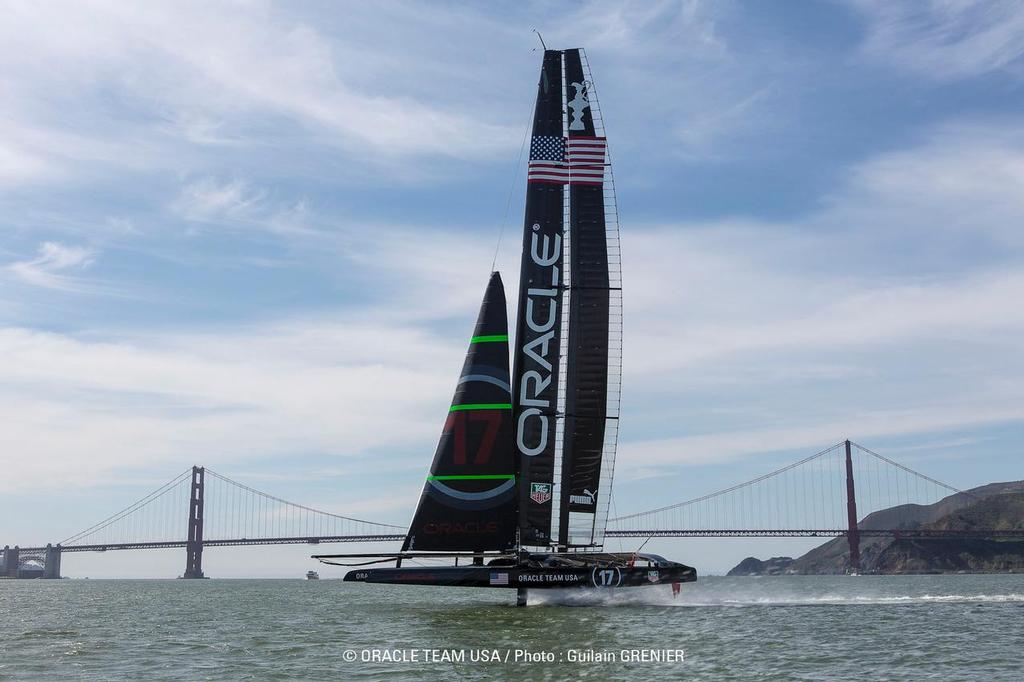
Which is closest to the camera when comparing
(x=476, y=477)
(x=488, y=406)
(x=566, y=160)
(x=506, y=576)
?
(x=506, y=576)

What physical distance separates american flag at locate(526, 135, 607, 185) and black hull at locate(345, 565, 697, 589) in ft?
24.4

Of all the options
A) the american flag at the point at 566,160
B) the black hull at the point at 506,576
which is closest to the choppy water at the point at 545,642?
the black hull at the point at 506,576

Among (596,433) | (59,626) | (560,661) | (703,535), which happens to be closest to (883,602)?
(596,433)

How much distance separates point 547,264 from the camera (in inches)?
790

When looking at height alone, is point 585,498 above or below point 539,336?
below

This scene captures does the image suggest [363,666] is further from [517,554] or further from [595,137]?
[595,137]

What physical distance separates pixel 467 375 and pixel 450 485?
212 centimetres

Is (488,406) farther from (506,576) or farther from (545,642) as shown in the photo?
(545,642)

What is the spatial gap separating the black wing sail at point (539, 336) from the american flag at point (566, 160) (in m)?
0.02

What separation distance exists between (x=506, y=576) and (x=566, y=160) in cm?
806

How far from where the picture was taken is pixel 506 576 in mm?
17875

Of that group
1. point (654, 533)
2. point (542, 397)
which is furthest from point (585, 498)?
point (654, 533)

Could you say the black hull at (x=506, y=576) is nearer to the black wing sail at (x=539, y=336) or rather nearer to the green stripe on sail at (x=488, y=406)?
the black wing sail at (x=539, y=336)

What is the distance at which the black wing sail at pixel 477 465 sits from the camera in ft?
62.4
